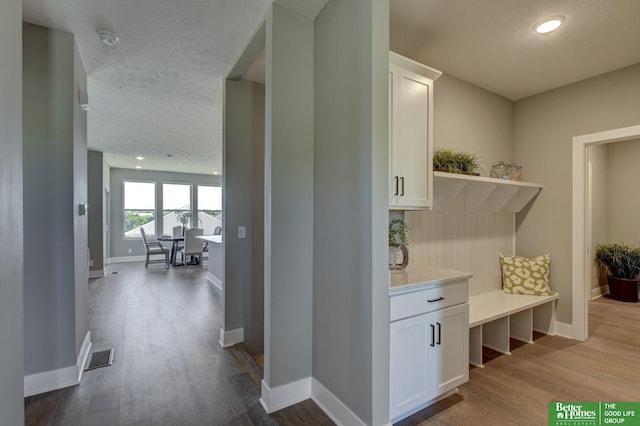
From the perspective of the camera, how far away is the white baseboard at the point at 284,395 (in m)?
2.01

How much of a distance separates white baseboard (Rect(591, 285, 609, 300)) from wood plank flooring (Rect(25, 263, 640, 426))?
48.2 inches

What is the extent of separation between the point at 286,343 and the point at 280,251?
0.63m

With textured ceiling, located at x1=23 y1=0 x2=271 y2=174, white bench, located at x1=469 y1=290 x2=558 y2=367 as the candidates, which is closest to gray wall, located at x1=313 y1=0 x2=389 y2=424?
textured ceiling, located at x1=23 y1=0 x2=271 y2=174

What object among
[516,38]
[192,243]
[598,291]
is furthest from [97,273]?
[598,291]

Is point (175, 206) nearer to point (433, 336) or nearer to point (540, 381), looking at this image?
point (433, 336)

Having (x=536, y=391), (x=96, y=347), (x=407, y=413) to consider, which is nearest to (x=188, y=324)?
(x=96, y=347)

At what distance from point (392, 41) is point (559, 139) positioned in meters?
2.27

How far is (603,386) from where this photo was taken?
2.29 metres

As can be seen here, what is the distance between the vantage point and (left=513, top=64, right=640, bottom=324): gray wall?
2.94 m

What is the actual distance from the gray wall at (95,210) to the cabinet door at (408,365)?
22.4 feet

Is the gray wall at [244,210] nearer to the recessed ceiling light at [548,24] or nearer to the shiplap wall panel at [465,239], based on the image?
the shiplap wall panel at [465,239]

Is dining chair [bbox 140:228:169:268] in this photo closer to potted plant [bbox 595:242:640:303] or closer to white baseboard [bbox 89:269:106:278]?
white baseboard [bbox 89:269:106:278]

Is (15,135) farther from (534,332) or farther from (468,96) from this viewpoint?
(534,332)

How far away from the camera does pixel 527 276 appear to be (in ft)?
10.8
